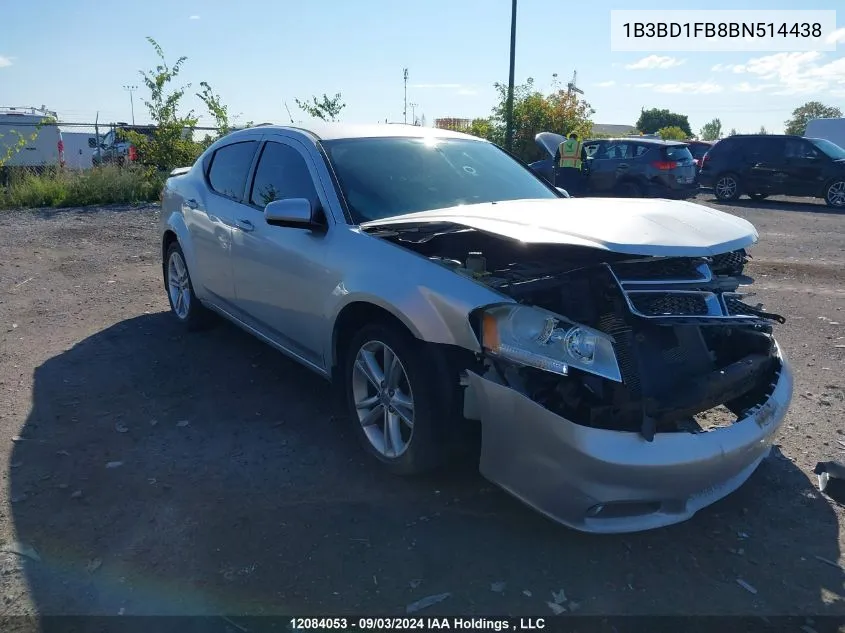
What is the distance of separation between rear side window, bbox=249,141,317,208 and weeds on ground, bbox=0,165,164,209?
10942 millimetres

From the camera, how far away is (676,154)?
620 inches

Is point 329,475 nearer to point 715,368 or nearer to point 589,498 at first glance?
point 589,498

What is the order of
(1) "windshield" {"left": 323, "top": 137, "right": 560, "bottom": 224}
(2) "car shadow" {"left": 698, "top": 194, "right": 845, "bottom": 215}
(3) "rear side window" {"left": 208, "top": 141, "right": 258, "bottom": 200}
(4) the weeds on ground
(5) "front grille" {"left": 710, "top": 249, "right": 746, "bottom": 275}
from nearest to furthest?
(5) "front grille" {"left": 710, "top": 249, "right": 746, "bottom": 275} → (1) "windshield" {"left": 323, "top": 137, "right": 560, "bottom": 224} → (3) "rear side window" {"left": 208, "top": 141, "right": 258, "bottom": 200} → (4) the weeds on ground → (2) "car shadow" {"left": 698, "top": 194, "right": 845, "bottom": 215}

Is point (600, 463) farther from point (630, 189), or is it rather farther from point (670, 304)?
point (630, 189)

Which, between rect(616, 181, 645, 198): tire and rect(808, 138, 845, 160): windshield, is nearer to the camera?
rect(616, 181, 645, 198): tire

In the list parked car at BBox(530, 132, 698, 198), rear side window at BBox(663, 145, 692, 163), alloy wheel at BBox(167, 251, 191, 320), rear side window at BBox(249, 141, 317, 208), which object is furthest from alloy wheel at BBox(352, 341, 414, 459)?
rear side window at BBox(663, 145, 692, 163)

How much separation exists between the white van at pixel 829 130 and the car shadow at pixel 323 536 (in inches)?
1037

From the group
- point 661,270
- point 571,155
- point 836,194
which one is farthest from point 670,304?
point 836,194

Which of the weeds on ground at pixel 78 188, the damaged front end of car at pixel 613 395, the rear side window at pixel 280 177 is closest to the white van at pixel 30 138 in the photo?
the weeds on ground at pixel 78 188

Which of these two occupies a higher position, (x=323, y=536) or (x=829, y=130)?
(x=829, y=130)

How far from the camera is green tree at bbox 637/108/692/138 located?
76.1 meters

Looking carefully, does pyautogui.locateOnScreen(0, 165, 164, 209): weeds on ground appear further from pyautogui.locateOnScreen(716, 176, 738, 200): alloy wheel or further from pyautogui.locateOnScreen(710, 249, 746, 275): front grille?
pyautogui.locateOnScreen(716, 176, 738, 200): alloy wheel

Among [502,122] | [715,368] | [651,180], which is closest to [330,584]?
[715,368]

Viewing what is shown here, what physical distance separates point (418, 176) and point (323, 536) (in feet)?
7.27
